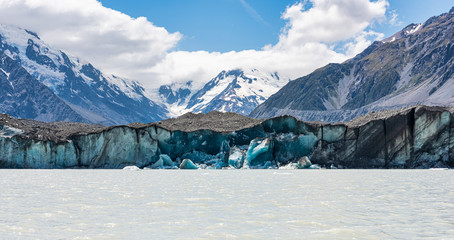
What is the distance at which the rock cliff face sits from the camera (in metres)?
67.2

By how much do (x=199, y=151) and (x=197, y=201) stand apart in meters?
54.9

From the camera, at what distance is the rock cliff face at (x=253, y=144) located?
67250 mm

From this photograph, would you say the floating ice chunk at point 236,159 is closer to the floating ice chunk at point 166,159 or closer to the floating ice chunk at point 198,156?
the floating ice chunk at point 198,156

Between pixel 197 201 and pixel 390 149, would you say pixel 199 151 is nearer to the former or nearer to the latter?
pixel 390 149

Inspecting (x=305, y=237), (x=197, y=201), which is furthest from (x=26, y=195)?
(x=305, y=237)

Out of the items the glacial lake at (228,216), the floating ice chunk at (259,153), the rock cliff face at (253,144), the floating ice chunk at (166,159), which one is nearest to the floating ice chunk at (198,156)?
the rock cliff face at (253,144)

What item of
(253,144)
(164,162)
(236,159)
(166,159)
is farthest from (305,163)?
(164,162)

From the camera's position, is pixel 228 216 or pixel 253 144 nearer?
pixel 228 216

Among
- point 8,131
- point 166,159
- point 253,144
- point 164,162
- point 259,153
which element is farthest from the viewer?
point 164,162

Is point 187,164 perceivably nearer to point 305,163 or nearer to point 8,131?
point 305,163

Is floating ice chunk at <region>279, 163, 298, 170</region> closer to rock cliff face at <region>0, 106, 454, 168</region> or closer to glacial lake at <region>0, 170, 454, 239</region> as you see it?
rock cliff face at <region>0, 106, 454, 168</region>

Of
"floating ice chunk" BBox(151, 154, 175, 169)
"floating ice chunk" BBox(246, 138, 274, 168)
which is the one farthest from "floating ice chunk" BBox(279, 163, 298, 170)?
"floating ice chunk" BBox(151, 154, 175, 169)

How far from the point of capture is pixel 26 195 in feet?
75.5

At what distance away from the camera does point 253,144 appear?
70812mm
